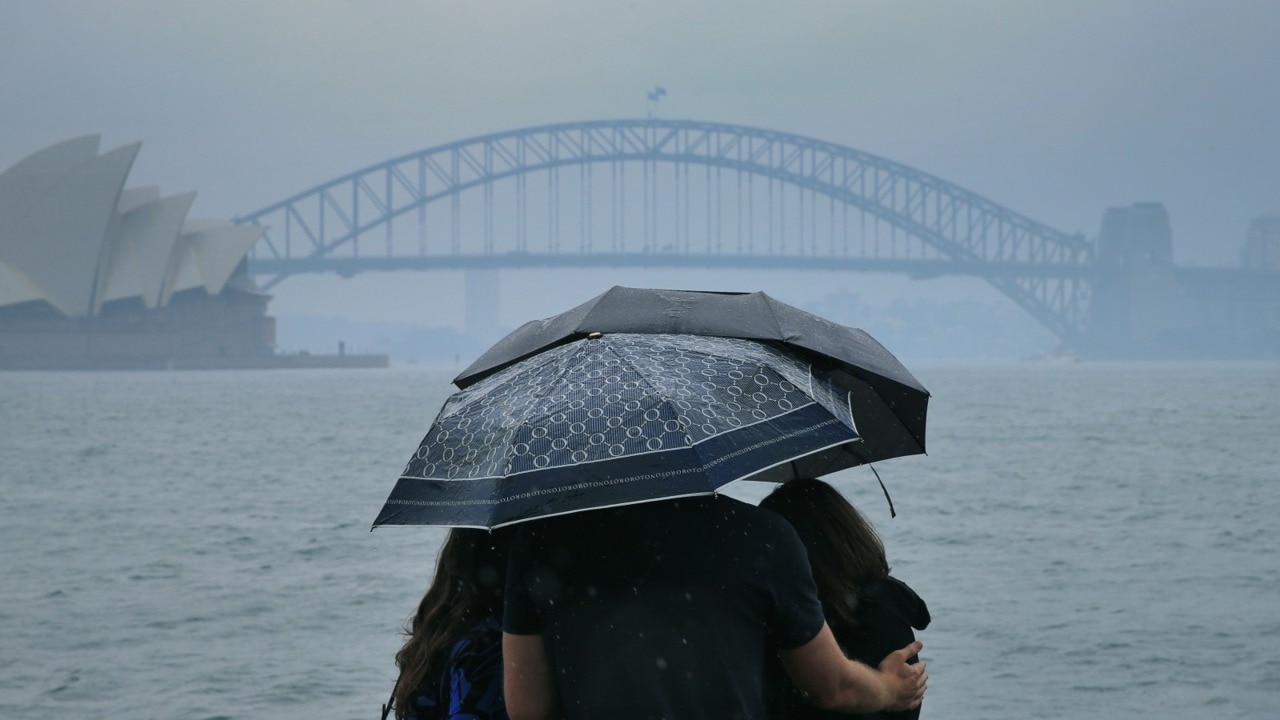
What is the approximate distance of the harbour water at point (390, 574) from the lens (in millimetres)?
5648

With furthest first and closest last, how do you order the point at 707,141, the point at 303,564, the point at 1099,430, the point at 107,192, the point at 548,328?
the point at 707,141
the point at 107,192
the point at 1099,430
the point at 303,564
the point at 548,328

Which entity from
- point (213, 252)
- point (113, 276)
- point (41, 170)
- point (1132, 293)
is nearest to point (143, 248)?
point (113, 276)

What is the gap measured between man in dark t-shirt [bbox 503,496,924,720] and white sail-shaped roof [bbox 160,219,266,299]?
59423 mm

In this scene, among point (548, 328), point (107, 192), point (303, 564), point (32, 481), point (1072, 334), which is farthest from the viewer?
point (1072, 334)

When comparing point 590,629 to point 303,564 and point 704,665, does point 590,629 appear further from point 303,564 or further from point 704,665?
point 303,564

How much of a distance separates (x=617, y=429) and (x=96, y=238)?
5288 centimetres

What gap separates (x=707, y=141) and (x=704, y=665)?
66.1 meters

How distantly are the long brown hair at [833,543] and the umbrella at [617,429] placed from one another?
0.22ft

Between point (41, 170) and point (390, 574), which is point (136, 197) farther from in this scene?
point (390, 574)

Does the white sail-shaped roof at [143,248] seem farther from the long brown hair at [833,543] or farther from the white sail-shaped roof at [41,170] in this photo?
the long brown hair at [833,543]

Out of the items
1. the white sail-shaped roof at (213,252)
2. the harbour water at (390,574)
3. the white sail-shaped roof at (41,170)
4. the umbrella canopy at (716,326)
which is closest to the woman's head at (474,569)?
the umbrella canopy at (716,326)

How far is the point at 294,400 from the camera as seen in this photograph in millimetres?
37188

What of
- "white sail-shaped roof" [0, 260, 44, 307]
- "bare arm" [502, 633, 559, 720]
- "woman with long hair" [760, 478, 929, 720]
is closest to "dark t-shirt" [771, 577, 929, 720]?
"woman with long hair" [760, 478, 929, 720]

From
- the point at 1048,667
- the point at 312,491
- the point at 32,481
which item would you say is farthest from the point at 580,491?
the point at 32,481
